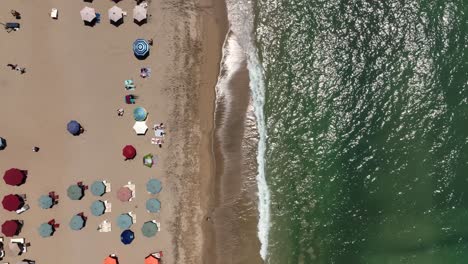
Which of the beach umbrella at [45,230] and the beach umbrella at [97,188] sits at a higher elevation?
the beach umbrella at [97,188]

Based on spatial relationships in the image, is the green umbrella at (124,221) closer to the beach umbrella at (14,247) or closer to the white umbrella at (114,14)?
the beach umbrella at (14,247)

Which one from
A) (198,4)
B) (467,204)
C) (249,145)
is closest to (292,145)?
(249,145)

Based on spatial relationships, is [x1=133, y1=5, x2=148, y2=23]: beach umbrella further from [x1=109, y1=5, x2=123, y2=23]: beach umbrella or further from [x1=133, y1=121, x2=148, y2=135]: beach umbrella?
[x1=133, y1=121, x2=148, y2=135]: beach umbrella

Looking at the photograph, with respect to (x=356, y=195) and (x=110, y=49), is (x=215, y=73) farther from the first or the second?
(x=356, y=195)

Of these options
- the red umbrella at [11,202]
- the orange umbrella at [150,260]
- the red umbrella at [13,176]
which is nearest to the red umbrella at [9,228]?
the red umbrella at [11,202]

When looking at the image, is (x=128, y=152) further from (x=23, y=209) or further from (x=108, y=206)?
(x=23, y=209)
